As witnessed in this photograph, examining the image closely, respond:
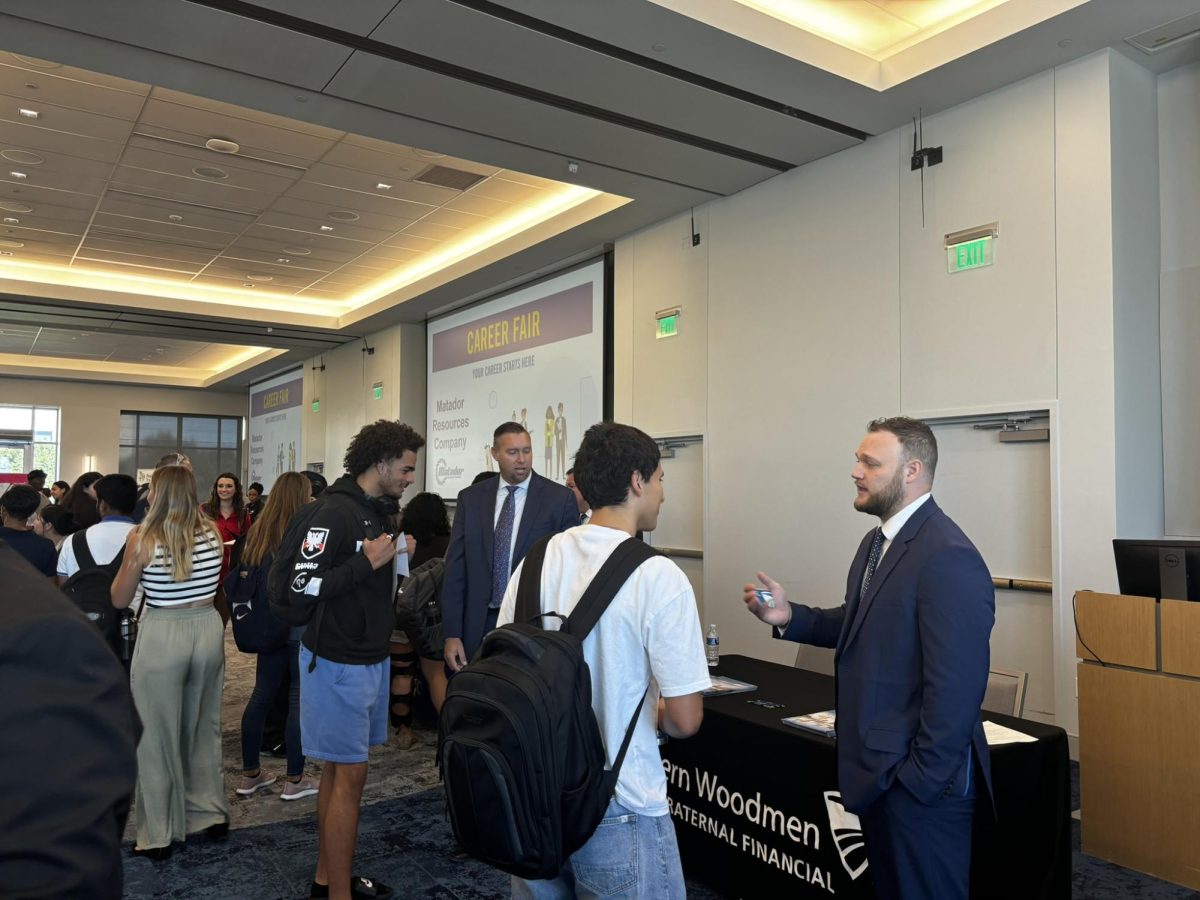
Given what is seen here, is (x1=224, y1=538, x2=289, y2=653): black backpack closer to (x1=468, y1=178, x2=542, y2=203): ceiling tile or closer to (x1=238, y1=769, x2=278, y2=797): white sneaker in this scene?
(x1=238, y1=769, x2=278, y2=797): white sneaker

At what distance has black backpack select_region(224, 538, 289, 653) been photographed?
422cm

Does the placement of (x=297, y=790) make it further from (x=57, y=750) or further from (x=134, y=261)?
(x=134, y=261)

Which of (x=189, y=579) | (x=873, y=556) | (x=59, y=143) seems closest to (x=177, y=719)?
(x=189, y=579)

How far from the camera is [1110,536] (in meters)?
3.85

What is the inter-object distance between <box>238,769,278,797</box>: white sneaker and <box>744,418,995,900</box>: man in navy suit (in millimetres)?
3191

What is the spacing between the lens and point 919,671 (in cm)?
190

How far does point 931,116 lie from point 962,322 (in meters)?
1.14

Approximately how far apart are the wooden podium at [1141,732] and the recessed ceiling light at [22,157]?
6882 millimetres

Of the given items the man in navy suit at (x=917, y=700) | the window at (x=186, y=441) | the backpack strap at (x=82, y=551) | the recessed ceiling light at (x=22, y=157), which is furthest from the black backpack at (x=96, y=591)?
the window at (x=186, y=441)

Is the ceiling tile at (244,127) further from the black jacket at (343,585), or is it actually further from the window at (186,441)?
the window at (186,441)

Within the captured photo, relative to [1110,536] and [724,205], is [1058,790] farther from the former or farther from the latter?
[724,205]

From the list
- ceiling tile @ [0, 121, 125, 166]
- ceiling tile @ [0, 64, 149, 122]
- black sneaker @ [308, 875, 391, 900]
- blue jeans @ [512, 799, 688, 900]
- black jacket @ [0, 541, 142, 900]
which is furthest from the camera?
ceiling tile @ [0, 121, 125, 166]

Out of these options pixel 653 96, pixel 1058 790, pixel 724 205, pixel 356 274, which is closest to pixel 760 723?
pixel 1058 790

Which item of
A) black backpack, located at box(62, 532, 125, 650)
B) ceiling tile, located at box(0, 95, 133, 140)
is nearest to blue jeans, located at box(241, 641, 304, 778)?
black backpack, located at box(62, 532, 125, 650)
